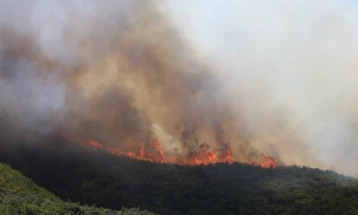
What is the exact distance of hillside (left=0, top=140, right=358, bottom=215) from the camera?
67.1 metres

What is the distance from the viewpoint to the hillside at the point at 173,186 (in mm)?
67125

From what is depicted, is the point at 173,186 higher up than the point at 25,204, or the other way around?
the point at 173,186

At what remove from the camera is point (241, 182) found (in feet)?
266

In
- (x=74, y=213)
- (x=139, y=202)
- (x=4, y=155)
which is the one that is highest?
(x=4, y=155)

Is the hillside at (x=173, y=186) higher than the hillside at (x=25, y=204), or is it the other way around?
the hillside at (x=173, y=186)

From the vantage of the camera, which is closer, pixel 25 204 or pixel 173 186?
pixel 25 204

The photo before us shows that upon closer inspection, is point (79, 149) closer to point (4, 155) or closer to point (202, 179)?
point (4, 155)

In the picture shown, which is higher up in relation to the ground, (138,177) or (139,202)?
(138,177)

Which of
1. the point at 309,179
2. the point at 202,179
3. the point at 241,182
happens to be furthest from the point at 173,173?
the point at 309,179

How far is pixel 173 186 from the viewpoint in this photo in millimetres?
74688

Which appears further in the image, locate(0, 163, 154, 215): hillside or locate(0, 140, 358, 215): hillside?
locate(0, 140, 358, 215): hillside

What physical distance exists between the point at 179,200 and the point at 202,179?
341 inches

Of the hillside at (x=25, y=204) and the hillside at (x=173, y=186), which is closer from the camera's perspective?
the hillside at (x=25, y=204)

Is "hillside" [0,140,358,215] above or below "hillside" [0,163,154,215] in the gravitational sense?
above
